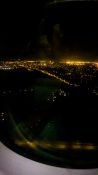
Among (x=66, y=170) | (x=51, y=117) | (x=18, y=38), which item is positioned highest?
(x=18, y=38)

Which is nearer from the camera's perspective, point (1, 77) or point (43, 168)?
point (43, 168)

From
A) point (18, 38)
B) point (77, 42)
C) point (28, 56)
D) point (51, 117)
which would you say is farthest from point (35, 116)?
point (18, 38)

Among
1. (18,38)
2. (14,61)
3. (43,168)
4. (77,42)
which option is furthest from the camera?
(18,38)

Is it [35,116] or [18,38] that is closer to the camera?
[35,116]

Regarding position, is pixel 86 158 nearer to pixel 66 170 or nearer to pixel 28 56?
pixel 66 170

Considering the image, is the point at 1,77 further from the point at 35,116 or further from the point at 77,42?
the point at 77,42

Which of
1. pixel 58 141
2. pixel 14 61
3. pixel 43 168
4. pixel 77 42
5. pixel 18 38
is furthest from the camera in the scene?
pixel 18 38

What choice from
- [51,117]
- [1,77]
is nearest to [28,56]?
[1,77]

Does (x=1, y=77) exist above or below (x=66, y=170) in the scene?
above

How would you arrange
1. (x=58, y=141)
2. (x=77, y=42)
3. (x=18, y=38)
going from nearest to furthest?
(x=58, y=141) < (x=77, y=42) < (x=18, y=38)
